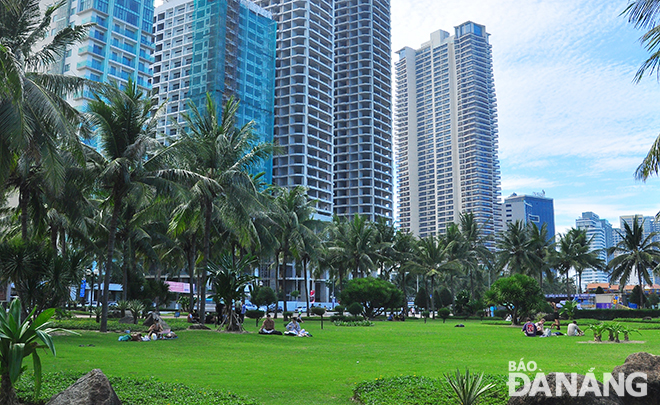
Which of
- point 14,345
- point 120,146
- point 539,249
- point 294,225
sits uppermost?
point 120,146

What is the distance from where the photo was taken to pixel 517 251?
66.4 metres

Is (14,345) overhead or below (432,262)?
below

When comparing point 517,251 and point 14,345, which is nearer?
point 14,345

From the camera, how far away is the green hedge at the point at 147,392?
8.31 m

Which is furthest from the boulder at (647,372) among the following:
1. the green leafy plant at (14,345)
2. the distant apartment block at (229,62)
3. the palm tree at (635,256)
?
the distant apartment block at (229,62)

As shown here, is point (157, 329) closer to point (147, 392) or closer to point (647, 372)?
point (147, 392)

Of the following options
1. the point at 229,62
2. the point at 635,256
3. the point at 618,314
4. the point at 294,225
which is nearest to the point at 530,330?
the point at 294,225

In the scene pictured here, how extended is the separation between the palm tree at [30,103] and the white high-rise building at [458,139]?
16561cm

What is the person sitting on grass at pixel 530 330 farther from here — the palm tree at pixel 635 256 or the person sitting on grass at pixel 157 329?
the palm tree at pixel 635 256

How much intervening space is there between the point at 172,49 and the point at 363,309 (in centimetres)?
8570

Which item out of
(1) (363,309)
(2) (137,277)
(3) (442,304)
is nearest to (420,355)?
(1) (363,309)

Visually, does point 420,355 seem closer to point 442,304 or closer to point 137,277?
point 137,277

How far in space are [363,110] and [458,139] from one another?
205 ft

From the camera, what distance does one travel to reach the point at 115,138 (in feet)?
78.0
